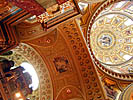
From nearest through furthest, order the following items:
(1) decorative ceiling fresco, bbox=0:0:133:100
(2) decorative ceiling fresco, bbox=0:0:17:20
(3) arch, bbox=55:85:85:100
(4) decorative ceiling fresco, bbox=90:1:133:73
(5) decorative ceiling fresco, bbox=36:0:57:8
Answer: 1. (5) decorative ceiling fresco, bbox=36:0:57:8
2. (2) decorative ceiling fresco, bbox=0:0:17:20
3. (1) decorative ceiling fresco, bbox=0:0:133:100
4. (3) arch, bbox=55:85:85:100
5. (4) decorative ceiling fresco, bbox=90:1:133:73

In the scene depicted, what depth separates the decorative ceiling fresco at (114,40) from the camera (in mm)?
13781

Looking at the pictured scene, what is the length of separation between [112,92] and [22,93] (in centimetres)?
812

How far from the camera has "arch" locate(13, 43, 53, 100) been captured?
10.8 meters

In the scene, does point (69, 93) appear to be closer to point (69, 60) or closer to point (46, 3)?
point (69, 60)

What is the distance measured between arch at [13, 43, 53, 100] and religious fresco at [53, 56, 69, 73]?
117 cm

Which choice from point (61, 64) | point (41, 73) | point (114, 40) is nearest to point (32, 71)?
point (41, 73)

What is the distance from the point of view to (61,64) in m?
11.0

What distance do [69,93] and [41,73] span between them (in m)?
3.46

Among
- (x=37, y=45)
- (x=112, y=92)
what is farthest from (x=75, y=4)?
(x=112, y=92)

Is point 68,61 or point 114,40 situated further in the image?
point 114,40

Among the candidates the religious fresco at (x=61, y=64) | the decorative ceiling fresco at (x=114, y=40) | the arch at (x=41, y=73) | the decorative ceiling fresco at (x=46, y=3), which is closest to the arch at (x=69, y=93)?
the arch at (x=41, y=73)

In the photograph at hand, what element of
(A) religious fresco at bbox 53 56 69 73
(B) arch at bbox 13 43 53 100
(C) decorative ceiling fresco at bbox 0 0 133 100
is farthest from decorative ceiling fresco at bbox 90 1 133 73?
(B) arch at bbox 13 43 53 100

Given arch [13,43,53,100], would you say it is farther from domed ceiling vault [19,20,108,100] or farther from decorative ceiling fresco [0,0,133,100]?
domed ceiling vault [19,20,108,100]

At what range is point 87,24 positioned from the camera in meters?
10.2
